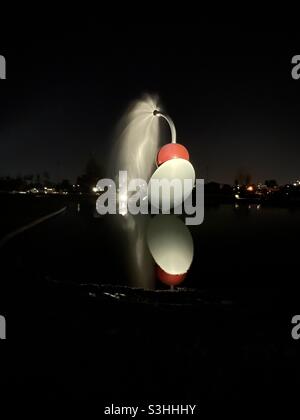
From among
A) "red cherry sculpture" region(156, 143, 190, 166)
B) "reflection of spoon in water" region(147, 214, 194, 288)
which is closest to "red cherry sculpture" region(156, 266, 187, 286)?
"reflection of spoon in water" region(147, 214, 194, 288)

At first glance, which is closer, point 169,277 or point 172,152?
point 169,277

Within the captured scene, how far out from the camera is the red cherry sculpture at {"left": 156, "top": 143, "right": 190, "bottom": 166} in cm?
2209

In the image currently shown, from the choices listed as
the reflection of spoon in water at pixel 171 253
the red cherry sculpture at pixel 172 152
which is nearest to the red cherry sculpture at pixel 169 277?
the reflection of spoon in water at pixel 171 253

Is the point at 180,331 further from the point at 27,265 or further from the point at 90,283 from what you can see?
the point at 27,265

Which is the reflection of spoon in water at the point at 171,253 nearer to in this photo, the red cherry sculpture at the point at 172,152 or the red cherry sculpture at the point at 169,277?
the red cherry sculpture at the point at 169,277

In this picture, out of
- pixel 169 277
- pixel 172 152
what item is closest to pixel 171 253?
pixel 169 277

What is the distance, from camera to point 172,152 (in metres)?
22.1

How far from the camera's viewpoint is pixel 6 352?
3.82 m

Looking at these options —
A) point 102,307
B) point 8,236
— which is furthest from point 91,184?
point 102,307

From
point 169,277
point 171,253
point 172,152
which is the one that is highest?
point 172,152

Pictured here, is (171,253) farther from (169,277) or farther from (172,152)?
(172,152)

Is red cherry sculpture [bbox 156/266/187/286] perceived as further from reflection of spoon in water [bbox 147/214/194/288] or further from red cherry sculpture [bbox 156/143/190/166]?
red cherry sculpture [bbox 156/143/190/166]

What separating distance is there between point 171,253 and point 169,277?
7.95ft
